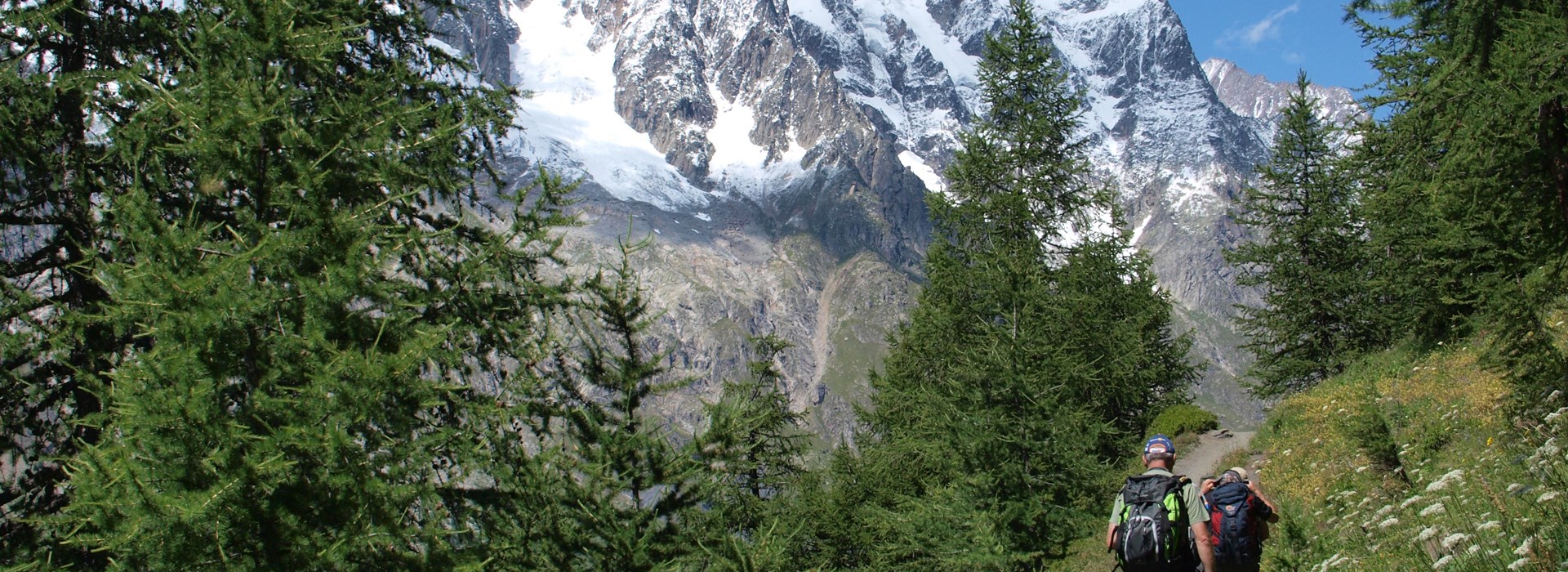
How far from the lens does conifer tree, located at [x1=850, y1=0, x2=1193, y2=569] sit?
432 inches

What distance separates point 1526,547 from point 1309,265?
24.8 meters

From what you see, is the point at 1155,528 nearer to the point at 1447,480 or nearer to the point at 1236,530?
the point at 1236,530

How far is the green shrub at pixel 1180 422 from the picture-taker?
2275 cm

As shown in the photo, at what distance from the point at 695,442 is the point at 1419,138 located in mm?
7670

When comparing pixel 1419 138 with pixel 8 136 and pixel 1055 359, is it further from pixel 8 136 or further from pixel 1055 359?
pixel 8 136

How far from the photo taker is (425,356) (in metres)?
5.12

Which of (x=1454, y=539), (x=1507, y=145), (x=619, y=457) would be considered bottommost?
(x=619, y=457)

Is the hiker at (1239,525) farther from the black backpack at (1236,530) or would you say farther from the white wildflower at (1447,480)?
the white wildflower at (1447,480)

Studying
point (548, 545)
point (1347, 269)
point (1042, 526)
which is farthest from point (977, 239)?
point (1347, 269)

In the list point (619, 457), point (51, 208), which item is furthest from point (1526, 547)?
point (51, 208)

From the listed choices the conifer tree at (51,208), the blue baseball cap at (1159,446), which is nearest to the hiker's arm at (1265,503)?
the blue baseball cap at (1159,446)

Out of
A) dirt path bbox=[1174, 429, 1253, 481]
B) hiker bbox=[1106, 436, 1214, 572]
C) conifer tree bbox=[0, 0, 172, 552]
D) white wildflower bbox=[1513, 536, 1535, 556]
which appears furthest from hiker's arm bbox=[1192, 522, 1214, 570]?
dirt path bbox=[1174, 429, 1253, 481]

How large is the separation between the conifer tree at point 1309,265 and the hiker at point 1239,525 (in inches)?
849

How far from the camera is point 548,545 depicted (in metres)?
6.72
